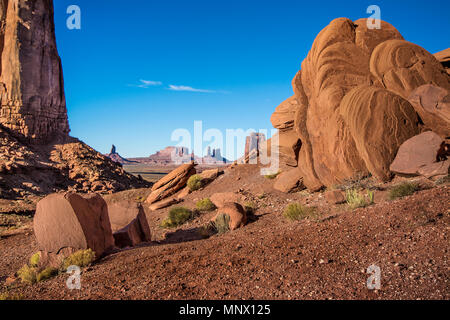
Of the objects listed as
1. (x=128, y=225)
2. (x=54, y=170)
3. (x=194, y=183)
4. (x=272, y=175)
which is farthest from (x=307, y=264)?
(x=54, y=170)

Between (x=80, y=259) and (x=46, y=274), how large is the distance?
0.85m

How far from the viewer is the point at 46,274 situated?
7.91 meters

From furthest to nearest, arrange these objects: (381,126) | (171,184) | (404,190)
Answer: (171,184) < (381,126) < (404,190)

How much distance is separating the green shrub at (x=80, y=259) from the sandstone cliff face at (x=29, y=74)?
3161 cm

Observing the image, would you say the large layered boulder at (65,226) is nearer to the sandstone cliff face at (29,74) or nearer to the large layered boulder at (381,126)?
the large layered boulder at (381,126)

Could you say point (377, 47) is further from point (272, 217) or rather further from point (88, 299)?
point (88, 299)

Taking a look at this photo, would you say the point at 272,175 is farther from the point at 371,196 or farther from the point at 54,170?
the point at 54,170

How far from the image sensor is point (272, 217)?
505 inches

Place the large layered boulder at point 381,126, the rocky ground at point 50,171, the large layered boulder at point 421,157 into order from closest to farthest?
the large layered boulder at point 421,157 → the large layered boulder at point 381,126 → the rocky ground at point 50,171

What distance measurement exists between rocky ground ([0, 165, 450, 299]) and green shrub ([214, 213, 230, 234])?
3268mm

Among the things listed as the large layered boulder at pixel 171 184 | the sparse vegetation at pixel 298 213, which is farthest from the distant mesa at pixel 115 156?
the sparse vegetation at pixel 298 213

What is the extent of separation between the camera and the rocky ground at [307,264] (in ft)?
16.7
